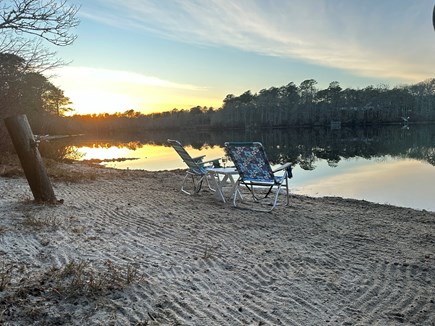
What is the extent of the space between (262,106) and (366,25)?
86.9 m

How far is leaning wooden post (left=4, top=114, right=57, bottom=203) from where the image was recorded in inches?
257

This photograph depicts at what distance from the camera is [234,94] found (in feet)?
416

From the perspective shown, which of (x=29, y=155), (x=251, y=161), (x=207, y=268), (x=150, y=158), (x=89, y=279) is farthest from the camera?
(x=150, y=158)

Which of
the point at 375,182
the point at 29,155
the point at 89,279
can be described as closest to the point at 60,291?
the point at 89,279

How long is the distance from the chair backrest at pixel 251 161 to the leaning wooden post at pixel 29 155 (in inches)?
138

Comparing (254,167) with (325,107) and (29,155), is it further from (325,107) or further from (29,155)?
(325,107)

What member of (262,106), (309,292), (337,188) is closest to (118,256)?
(309,292)

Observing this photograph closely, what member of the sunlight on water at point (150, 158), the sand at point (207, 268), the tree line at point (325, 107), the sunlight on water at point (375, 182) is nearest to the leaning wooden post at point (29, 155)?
the sand at point (207, 268)

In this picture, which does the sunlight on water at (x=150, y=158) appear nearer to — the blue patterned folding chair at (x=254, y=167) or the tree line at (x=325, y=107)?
the blue patterned folding chair at (x=254, y=167)

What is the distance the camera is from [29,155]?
6.59 metres

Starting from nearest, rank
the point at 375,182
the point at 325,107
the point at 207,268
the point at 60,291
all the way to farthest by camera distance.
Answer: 1. the point at 60,291
2. the point at 207,268
3. the point at 375,182
4. the point at 325,107

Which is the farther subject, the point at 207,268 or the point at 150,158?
the point at 150,158

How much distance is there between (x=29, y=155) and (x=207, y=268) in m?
4.50

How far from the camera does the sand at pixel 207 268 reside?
2.79 metres
